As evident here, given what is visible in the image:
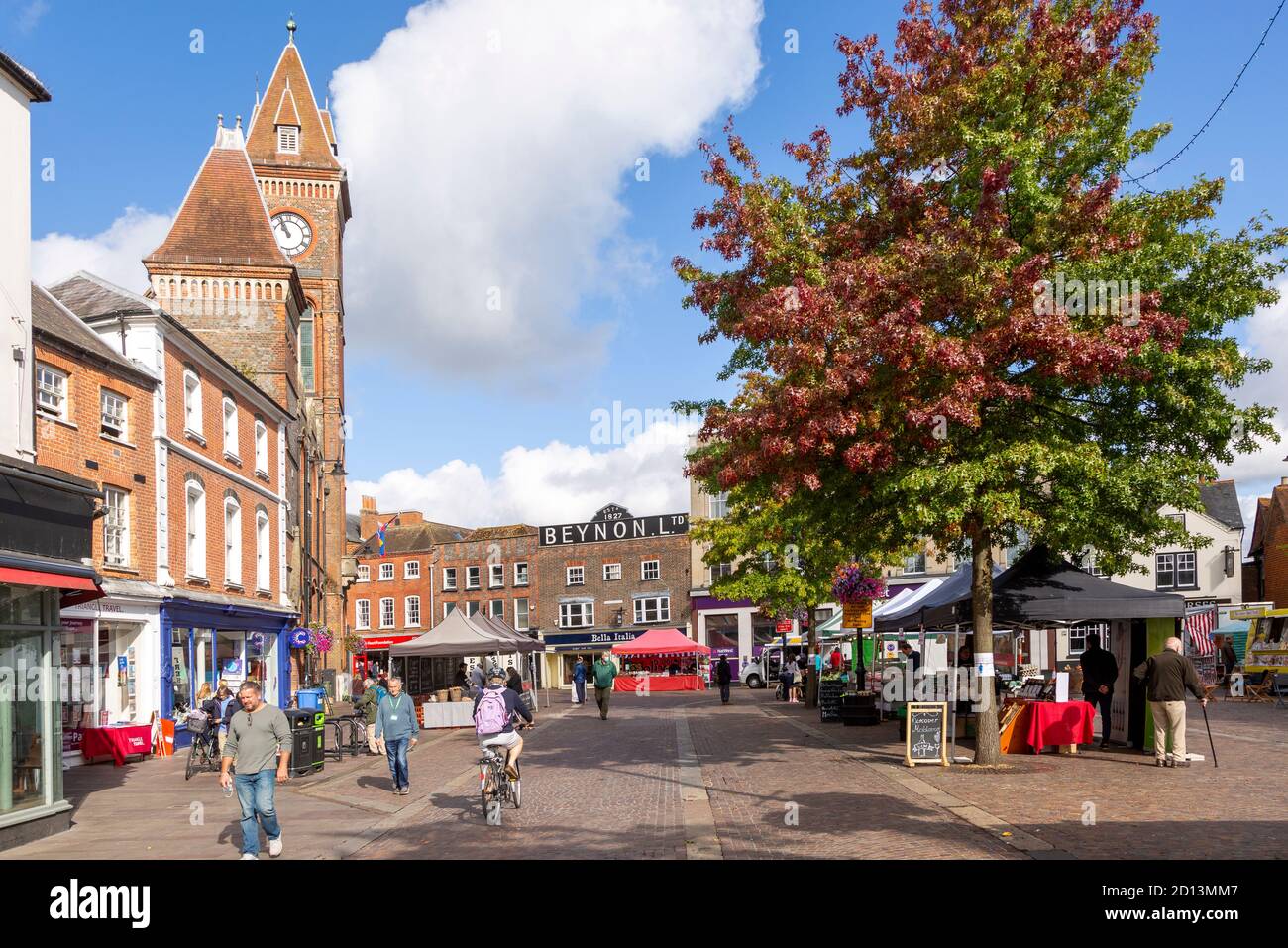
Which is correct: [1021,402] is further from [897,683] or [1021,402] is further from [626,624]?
[626,624]

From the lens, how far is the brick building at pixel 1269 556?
53469 mm

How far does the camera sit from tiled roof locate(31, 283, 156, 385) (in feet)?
65.0

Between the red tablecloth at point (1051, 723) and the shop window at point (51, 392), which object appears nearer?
the red tablecloth at point (1051, 723)

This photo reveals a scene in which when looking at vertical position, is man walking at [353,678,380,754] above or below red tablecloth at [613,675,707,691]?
above

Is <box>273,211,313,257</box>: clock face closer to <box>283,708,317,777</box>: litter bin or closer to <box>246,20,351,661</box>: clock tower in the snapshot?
<box>246,20,351,661</box>: clock tower

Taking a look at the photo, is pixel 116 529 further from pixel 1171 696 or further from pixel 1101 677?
pixel 1171 696

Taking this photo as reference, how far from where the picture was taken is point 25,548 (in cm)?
1125

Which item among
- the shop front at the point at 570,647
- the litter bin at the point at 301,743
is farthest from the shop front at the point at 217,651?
the shop front at the point at 570,647

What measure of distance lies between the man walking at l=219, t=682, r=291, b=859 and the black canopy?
1117cm

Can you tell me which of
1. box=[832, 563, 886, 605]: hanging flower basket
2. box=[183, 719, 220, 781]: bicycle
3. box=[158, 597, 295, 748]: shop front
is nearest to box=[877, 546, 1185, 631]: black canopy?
box=[832, 563, 886, 605]: hanging flower basket

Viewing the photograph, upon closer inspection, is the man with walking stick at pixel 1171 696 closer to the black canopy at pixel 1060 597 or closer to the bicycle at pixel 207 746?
the black canopy at pixel 1060 597

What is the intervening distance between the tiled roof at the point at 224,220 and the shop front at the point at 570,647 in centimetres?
3269

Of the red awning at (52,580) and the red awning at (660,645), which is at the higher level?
the red awning at (52,580)

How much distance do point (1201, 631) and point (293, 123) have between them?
153 ft
